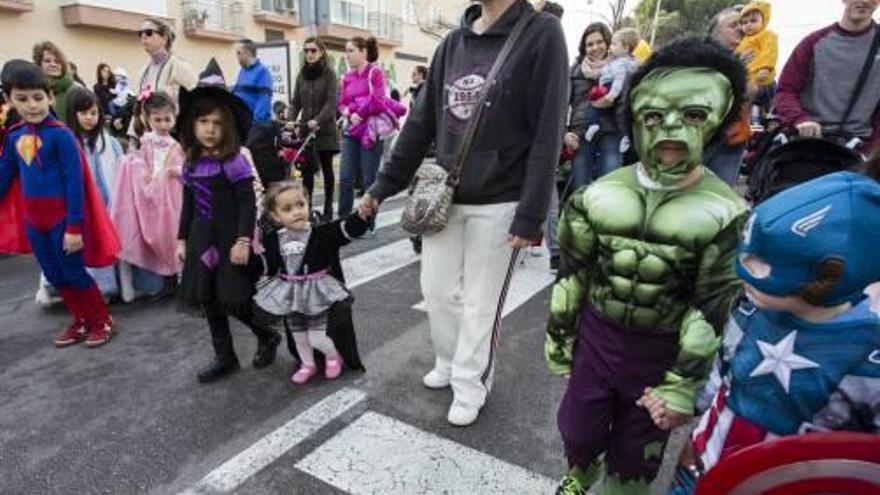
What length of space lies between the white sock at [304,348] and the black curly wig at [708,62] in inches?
87.6

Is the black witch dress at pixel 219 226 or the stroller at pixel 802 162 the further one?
the black witch dress at pixel 219 226

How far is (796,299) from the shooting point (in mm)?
1268

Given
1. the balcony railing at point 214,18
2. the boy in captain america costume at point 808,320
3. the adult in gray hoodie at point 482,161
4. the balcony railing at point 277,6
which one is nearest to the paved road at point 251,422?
the adult in gray hoodie at point 482,161

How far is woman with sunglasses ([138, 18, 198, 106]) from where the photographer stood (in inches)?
195

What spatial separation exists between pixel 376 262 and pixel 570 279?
378 cm

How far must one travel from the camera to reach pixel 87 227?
3.80 meters

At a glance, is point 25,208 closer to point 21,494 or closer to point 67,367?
point 67,367

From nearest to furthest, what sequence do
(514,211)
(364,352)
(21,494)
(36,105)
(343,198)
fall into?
(21,494) < (514,211) < (36,105) < (364,352) < (343,198)

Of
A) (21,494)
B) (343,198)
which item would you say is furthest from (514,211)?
(343,198)

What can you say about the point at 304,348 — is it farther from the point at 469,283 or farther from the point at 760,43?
the point at 760,43

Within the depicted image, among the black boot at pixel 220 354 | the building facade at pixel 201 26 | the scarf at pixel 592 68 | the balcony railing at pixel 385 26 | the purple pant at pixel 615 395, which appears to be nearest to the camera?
the purple pant at pixel 615 395

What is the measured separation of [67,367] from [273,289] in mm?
1417

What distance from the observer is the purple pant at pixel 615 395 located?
70.6 inches

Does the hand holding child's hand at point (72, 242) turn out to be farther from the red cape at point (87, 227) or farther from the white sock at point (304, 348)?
the white sock at point (304, 348)
